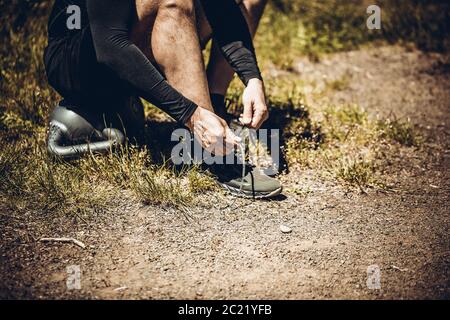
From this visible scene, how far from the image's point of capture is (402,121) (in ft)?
10.5

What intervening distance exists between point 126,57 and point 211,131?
0.51 meters

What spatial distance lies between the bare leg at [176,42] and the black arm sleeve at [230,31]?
0.71 feet

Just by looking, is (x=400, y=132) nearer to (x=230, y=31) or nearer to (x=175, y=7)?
Answer: (x=230, y=31)

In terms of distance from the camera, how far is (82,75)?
224cm

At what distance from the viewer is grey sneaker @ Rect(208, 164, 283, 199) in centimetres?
230

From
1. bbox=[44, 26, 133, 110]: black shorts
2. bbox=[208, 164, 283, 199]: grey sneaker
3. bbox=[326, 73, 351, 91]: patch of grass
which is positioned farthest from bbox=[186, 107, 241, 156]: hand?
bbox=[326, 73, 351, 91]: patch of grass

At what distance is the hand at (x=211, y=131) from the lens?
2033 millimetres

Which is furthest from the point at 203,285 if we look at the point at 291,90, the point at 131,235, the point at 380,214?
the point at 291,90

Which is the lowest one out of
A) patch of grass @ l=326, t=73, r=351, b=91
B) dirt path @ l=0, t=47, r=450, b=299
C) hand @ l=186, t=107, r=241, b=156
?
dirt path @ l=0, t=47, r=450, b=299

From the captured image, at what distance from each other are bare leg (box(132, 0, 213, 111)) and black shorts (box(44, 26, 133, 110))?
0.24 meters

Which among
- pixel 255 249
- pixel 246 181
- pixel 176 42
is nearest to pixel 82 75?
pixel 176 42

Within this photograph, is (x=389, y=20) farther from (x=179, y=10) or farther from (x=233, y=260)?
(x=233, y=260)

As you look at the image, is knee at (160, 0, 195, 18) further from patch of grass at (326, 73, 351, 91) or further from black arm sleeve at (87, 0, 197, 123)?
patch of grass at (326, 73, 351, 91)

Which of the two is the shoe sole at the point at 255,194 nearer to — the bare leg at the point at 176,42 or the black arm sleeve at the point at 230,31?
the bare leg at the point at 176,42
